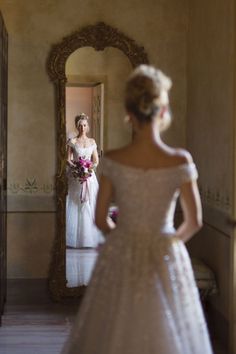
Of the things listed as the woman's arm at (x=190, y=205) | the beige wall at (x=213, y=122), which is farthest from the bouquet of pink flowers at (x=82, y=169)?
the woman's arm at (x=190, y=205)

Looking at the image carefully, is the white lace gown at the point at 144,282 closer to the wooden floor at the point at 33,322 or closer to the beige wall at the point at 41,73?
the wooden floor at the point at 33,322

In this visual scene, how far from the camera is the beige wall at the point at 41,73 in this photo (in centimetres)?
529

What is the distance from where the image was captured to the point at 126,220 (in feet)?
9.48

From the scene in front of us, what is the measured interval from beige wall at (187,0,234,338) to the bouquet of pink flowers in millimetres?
795

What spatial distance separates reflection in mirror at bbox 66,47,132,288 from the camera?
5.20 meters

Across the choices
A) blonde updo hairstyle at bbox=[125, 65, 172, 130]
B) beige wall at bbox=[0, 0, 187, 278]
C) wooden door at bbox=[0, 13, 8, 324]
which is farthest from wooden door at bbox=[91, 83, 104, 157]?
blonde updo hairstyle at bbox=[125, 65, 172, 130]

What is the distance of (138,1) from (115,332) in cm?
325

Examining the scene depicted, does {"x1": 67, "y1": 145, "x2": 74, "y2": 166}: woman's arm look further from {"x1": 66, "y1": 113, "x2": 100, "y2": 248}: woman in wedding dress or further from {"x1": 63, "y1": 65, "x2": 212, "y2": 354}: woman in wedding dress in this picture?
{"x1": 63, "y1": 65, "x2": 212, "y2": 354}: woman in wedding dress

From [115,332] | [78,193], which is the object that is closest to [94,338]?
[115,332]

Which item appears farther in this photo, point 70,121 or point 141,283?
point 70,121

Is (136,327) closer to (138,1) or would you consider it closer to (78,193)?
(78,193)

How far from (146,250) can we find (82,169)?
244 centimetres

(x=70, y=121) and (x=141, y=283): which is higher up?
(x=70, y=121)

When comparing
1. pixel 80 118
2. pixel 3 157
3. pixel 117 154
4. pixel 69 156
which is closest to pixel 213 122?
pixel 80 118
